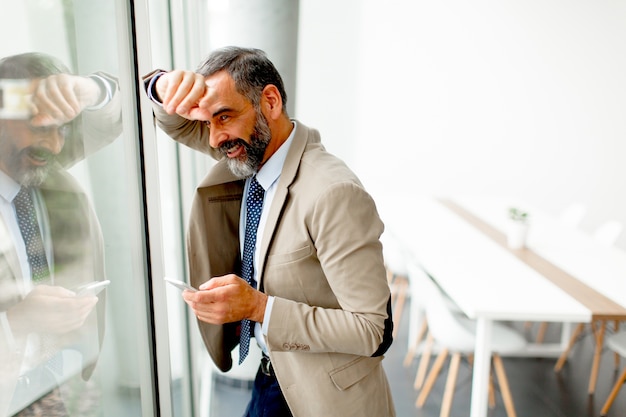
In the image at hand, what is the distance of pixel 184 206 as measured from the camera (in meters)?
2.63

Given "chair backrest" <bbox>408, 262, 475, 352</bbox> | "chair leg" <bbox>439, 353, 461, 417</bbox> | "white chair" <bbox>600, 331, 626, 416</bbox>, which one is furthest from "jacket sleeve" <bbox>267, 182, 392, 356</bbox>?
"white chair" <bbox>600, 331, 626, 416</bbox>

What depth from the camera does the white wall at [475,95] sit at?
5039 millimetres

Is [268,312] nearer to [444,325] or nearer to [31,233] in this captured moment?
[31,233]

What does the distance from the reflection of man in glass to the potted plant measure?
2.67 meters

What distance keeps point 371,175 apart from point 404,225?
66.7 inches

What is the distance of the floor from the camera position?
2.95 m

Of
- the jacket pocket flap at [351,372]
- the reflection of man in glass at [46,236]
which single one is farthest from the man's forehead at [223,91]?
the jacket pocket flap at [351,372]

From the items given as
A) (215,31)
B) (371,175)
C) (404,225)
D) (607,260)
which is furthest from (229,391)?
(371,175)

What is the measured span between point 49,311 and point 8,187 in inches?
9.1

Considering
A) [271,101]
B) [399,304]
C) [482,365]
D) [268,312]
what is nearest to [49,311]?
[268,312]

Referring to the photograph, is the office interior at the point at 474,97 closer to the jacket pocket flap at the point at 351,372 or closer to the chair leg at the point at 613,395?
the chair leg at the point at 613,395

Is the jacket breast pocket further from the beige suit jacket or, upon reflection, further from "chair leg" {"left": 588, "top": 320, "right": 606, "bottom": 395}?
"chair leg" {"left": 588, "top": 320, "right": 606, "bottom": 395}

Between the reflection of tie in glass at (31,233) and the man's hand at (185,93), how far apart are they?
1.41ft

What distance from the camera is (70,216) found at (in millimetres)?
998
